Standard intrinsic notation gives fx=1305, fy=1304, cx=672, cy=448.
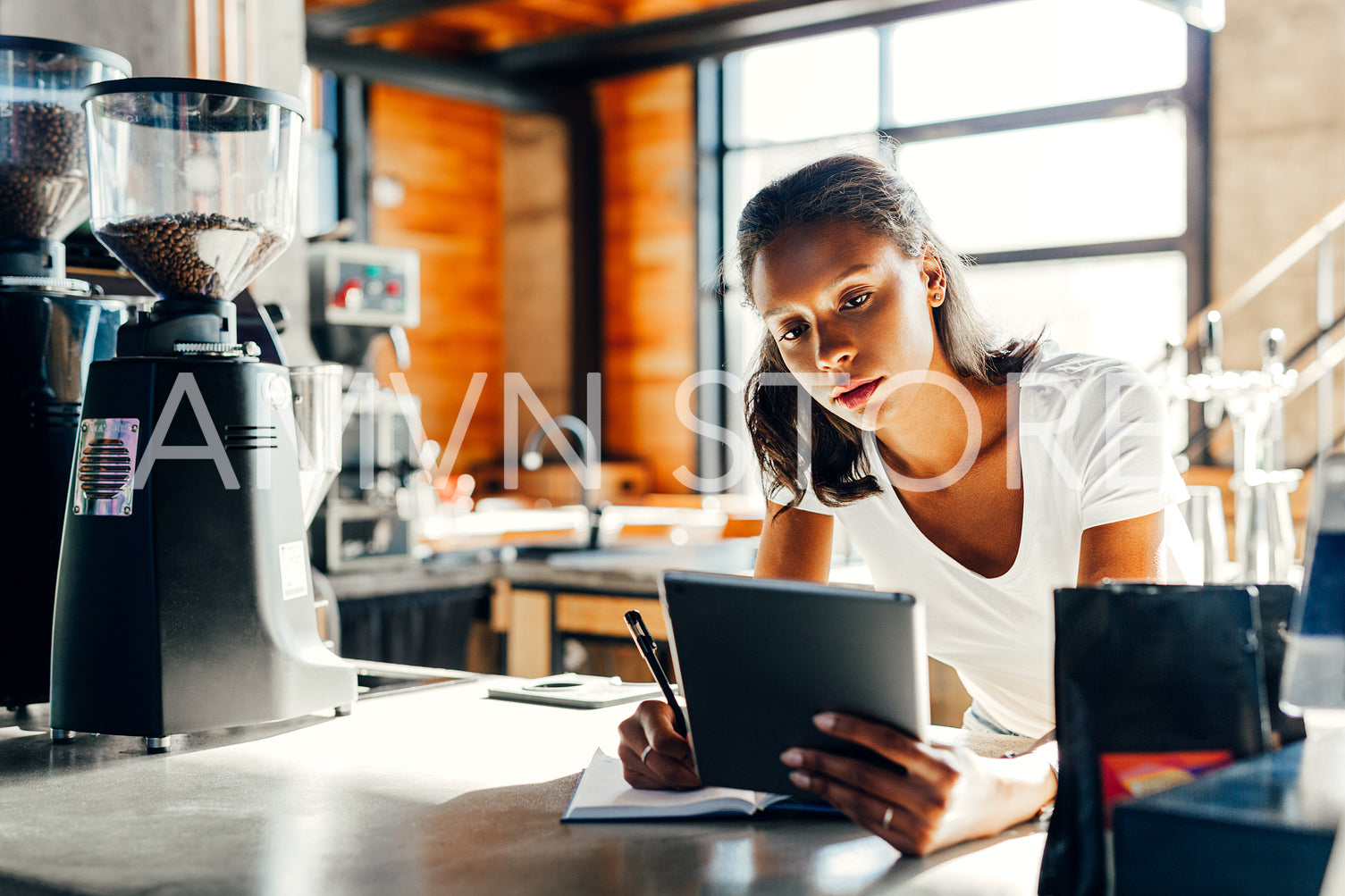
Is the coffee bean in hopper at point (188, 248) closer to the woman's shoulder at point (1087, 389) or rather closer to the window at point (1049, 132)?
the woman's shoulder at point (1087, 389)

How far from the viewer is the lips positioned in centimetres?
141

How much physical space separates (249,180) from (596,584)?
6.20ft

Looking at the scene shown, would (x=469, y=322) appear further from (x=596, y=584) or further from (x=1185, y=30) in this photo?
(x=596, y=584)

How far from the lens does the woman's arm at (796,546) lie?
1.62m

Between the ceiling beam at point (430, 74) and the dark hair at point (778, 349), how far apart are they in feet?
19.2

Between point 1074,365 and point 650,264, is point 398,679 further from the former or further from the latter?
point 650,264

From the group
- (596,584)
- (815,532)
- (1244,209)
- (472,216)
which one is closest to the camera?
(815,532)

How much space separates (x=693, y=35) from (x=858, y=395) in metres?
6.13

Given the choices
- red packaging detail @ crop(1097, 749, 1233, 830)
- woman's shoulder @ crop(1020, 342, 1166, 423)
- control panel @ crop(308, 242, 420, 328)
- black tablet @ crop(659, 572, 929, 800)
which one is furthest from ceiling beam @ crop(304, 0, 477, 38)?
red packaging detail @ crop(1097, 749, 1233, 830)

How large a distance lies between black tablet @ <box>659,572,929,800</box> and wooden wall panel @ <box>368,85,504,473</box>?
7.15 metres

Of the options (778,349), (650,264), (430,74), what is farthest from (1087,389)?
(650,264)

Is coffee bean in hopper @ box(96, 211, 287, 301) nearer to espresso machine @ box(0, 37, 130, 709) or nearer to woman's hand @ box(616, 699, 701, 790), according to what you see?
espresso machine @ box(0, 37, 130, 709)

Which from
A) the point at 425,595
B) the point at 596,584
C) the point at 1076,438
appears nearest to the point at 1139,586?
the point at 1076,438

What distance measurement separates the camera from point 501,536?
4.48 m
